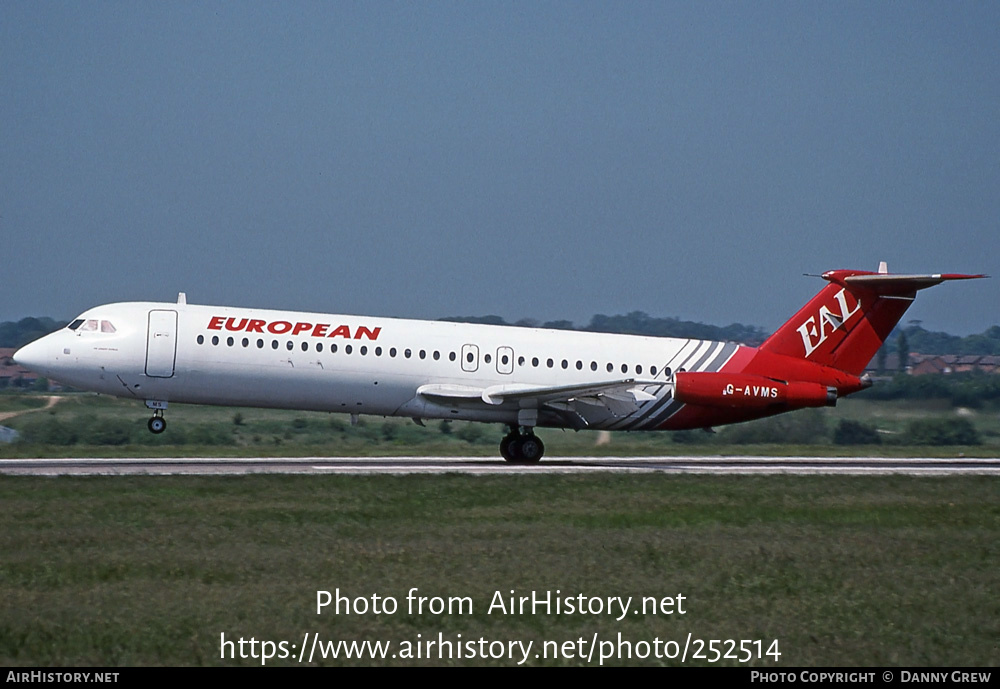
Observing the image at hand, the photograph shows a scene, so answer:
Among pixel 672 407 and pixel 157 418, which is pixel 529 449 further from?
pixel 157 418

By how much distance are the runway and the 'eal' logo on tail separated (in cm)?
327

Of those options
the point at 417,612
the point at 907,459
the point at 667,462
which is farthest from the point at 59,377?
the point at 907,459

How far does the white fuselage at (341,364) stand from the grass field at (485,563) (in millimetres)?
5476

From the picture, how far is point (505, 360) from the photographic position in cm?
3127

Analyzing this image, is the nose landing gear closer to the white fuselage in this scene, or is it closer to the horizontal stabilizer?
the white fuselage

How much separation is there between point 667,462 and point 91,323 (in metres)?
15.2

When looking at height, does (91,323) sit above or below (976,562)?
above

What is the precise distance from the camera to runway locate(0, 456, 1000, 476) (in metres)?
27.6

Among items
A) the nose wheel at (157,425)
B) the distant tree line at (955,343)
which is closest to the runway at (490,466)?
the nose wheel at (157,425)

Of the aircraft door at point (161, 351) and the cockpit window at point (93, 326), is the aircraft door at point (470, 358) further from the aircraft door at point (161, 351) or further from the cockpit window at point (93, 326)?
the cockpit window at point (93, 326)

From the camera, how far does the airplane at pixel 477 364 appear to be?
29531 millimetres

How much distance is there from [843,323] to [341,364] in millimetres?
13360

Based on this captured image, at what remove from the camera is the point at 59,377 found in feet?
97.6

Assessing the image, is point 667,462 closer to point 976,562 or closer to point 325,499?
point 325,499
